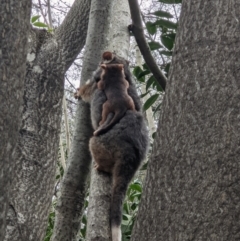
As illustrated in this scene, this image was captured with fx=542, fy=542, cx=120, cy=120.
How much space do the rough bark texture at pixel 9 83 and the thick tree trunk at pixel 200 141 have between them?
1.89 ft

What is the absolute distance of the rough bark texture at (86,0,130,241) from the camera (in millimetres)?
2936

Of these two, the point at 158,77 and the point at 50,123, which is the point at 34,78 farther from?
the point at 158,77

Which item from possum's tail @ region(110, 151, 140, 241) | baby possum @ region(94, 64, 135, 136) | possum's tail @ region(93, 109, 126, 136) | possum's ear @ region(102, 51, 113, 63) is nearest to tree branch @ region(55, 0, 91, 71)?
possum's ear @ region(102, 51, 113, 63)

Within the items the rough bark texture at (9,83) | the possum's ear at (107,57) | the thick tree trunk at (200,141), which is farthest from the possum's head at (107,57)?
the rough bark texture at (9,83)

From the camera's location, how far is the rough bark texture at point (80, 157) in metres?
3.50

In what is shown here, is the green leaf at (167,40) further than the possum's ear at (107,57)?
No

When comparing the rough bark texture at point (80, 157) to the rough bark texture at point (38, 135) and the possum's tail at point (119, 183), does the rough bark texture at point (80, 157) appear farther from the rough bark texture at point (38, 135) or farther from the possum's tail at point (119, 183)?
the possum's tail at point (119, 183)

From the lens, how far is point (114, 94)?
4473 millimetres

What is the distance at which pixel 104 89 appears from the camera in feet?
15.3

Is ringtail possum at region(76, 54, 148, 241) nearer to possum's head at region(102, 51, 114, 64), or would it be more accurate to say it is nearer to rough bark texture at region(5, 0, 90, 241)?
possum's head at region(102, 51, 114, 64)

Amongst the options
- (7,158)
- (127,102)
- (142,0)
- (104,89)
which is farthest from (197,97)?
(142,0)

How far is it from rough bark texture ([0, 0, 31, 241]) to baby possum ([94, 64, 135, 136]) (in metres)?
2.35

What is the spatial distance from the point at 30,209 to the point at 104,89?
5.15 feet

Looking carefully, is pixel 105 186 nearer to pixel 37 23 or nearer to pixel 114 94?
pixel 114 94
